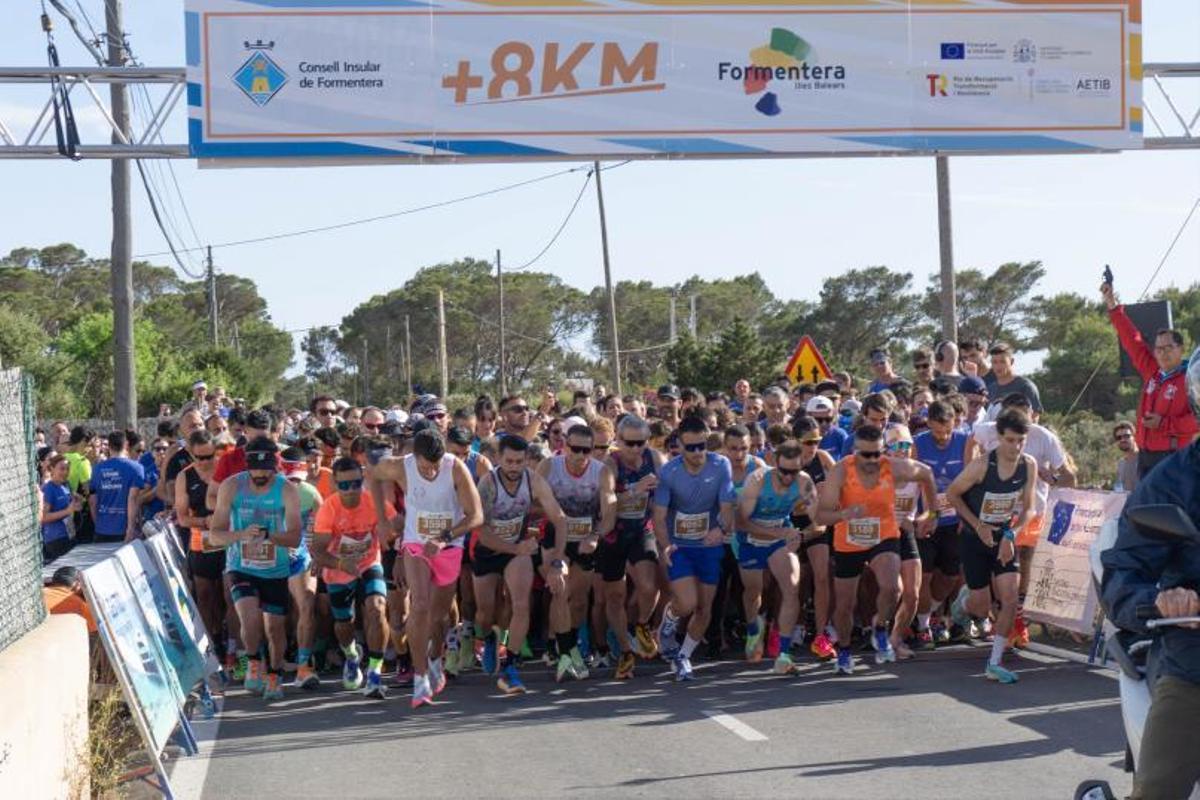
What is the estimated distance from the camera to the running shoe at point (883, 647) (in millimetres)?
12078

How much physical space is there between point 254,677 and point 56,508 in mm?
5111

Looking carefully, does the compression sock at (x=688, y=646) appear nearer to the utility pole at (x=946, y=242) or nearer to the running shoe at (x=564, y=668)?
the running shoe at (x=564, y=668)

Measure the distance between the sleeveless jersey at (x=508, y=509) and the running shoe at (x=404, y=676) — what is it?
1362 mm

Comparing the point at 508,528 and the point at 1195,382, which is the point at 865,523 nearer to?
the point at 508,528

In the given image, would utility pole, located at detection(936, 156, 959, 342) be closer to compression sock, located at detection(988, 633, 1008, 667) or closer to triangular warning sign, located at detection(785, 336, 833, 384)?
triangular warning sign, located at detection(785, 336, 833, 384)

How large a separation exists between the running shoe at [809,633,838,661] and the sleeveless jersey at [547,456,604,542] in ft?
6.38

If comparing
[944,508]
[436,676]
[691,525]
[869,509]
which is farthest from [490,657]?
[944,508]

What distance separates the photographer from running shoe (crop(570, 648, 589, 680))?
11.9 metres

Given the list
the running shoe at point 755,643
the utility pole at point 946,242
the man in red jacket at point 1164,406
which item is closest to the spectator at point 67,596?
the running shoe at point 755,643

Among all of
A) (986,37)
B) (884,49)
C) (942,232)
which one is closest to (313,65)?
(884,49)

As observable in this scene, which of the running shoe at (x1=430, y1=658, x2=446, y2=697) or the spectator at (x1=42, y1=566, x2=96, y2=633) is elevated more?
the spectator at (x1=42, y1=566, x2=96, y2=633)

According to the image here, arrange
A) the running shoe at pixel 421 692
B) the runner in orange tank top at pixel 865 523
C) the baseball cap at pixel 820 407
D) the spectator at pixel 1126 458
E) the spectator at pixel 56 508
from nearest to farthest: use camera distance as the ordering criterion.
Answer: the running shoe at pixel 421 692 < the runner in orange tank top at pixel 865 523 < the baseball cap at pixel 820 407 < the spectator at pixel 56 508 < the spectator at pixel 1126 458

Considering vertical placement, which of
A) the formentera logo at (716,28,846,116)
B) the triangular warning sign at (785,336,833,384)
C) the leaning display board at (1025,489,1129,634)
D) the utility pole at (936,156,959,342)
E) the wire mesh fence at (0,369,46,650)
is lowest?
the leaning display board at (1025,489,1129,634)

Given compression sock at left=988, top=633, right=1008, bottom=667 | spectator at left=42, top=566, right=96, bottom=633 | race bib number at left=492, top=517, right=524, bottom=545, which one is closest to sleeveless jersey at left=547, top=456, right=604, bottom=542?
race bib number at left=492, top=517, right=524, bottom=545
